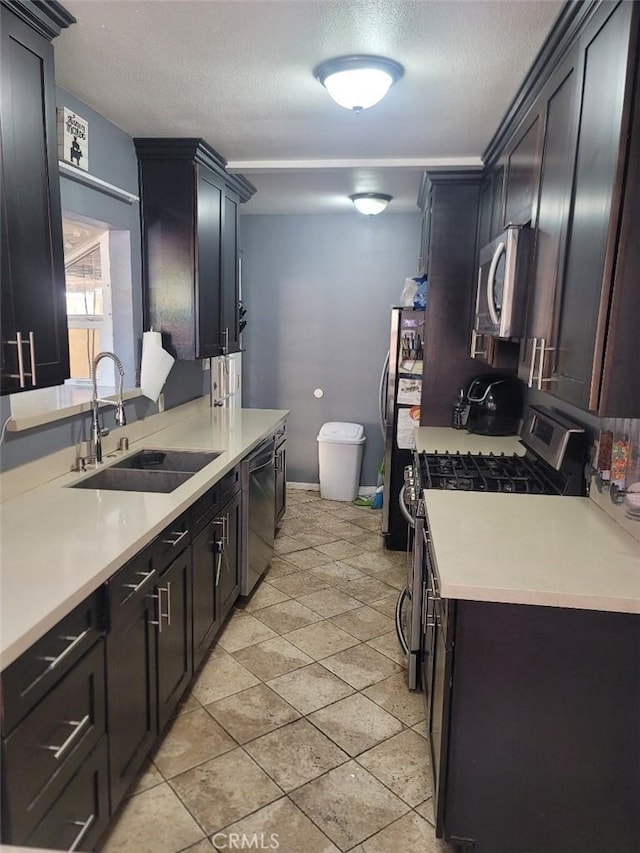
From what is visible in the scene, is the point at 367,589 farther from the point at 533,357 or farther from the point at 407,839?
the point at 533,357

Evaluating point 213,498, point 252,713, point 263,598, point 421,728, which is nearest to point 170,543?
point 213,498

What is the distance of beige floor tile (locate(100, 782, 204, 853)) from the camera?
1.74 m

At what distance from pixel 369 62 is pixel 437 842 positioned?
8.25 ft

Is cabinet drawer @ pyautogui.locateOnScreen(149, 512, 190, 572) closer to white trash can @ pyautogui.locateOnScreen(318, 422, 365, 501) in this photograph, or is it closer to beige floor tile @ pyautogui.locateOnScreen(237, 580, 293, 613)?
beige floor tile @ pyautogui.locateOnScreen(237, 580, 293, 613)

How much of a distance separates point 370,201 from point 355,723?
340 cm

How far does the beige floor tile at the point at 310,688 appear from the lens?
2.45 meters

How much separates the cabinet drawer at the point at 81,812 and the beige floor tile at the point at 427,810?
3.13ft

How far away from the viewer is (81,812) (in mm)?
1505

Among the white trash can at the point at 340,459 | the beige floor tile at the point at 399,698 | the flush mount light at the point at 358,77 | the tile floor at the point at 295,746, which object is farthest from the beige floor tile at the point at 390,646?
the flush mount light at the point at 358,77

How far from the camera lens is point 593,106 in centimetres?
155

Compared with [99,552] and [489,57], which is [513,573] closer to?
[99,552]

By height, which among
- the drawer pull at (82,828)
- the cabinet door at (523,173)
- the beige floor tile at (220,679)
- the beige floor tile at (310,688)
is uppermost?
the cabinet door at (523,173)

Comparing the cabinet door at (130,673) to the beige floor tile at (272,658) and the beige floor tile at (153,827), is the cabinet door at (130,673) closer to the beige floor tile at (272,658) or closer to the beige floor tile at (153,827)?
the beige floor tile at (153,827)

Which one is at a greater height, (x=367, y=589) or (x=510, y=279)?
(x=510, y=279)
